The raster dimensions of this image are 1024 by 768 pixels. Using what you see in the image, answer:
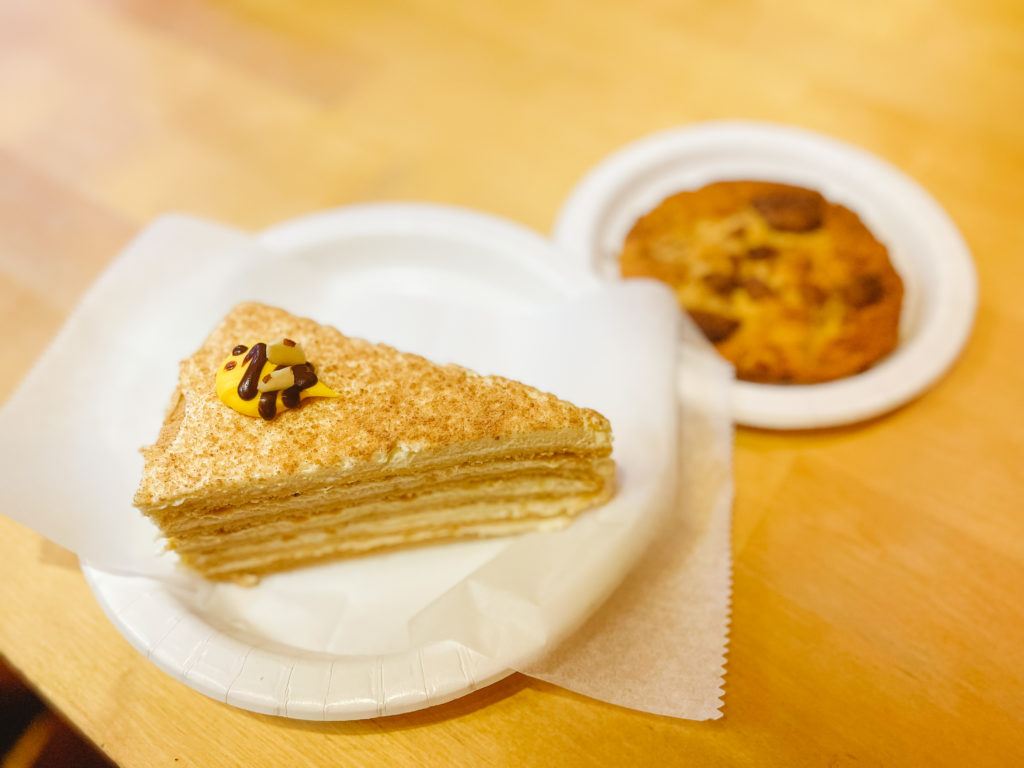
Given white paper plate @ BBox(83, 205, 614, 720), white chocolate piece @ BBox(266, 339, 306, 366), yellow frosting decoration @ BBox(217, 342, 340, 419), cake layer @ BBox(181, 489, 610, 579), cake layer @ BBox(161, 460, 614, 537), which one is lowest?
white paper plate @ BBox(83, 205, 614, 720)

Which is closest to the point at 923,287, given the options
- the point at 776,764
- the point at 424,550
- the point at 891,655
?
the point at 891,655

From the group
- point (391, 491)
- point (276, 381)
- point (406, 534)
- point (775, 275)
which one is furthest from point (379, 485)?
point (775, 275)

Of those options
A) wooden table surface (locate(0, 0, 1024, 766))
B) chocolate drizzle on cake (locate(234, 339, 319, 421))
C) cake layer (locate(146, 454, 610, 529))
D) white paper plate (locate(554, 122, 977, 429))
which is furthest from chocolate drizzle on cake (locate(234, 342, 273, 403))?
white paper plate (locate(554, 122, 977, 429))

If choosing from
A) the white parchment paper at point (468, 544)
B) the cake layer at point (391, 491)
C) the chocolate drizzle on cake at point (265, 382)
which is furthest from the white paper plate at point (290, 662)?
the chocolate drizzle on cake at point (265, 382)

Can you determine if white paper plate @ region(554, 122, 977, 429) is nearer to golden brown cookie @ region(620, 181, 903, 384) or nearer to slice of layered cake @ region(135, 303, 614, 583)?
golden brown cookie @ region(620, 181, 903, 384)

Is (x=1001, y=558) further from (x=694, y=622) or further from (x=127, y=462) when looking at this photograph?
(x=127, y=462)

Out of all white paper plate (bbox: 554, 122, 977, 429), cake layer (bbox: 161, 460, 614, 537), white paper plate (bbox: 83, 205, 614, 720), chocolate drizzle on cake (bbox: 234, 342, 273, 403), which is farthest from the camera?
white paper plate (bbox: 554, 122, 977, 429)

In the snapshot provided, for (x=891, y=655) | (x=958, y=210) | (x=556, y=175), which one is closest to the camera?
(x=891, y=655)

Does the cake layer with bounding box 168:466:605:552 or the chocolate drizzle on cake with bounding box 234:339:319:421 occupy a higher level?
the chocolate drizzle on cake with bounding box 234:339:319:421
